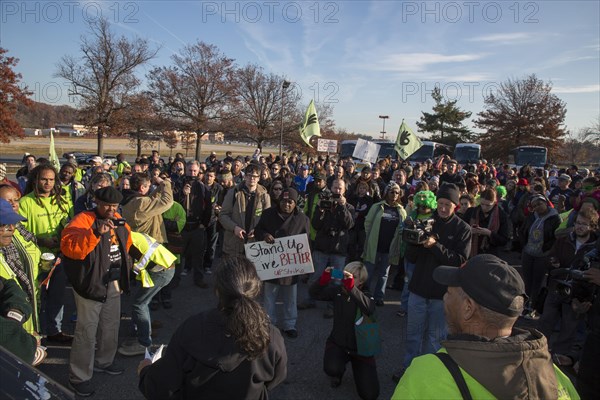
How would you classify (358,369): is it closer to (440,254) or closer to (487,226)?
(440,254)

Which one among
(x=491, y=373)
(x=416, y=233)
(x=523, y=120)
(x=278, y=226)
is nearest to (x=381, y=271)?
(x=278, y=226)

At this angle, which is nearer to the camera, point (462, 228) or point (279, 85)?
point (462, 228)

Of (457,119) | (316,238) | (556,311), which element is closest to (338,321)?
(316,238)

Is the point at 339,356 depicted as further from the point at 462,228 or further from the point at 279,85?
the point at 279,85

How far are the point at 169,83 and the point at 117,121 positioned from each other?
15.1 feet

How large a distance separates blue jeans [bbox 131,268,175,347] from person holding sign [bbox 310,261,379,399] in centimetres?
175

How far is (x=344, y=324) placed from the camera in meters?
4.03

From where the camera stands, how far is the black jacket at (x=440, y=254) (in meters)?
3.84

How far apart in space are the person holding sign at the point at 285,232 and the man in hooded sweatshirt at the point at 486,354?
3.55 meters

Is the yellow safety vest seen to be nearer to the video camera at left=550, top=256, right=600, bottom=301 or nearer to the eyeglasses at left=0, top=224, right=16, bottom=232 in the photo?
the eyeglasses at left=0, top=224, right=16, bottom=232

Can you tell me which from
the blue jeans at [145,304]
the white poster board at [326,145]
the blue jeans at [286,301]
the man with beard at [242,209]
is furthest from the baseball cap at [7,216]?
the white poster board at [326,145]

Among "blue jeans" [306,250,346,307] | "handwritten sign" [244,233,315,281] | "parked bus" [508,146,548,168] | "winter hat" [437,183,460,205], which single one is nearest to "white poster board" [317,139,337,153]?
"blue jeans" [306,250,346,307]

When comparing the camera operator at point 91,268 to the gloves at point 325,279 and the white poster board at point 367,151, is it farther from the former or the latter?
the white poster board at point 367,151

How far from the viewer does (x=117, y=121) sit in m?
26.4
